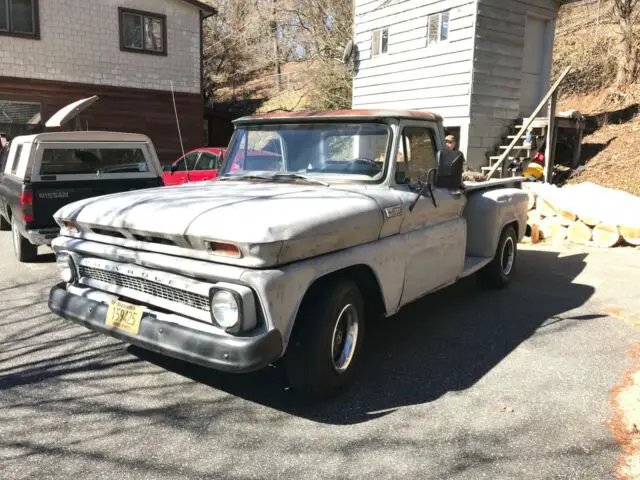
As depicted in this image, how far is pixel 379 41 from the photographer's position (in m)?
14.4

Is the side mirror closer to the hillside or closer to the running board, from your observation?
the running board

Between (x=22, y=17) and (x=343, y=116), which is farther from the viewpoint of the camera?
(x=22, y=17)

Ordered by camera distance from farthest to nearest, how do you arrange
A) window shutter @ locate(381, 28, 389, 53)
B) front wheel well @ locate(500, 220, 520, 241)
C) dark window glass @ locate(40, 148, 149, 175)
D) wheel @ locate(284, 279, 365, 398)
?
window shutter @ locate(381, 28, 389, 53)
dark window glass @ locate(40, 148, 149, 175)
front wheel well @ locate(500, 220, 520, 241)
wheel @ locate(284, 279, 365, 398)

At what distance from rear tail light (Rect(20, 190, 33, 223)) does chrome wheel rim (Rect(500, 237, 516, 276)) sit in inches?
228

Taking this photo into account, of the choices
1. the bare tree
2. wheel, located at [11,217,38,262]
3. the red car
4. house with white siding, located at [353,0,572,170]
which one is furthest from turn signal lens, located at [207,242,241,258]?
the bare tree

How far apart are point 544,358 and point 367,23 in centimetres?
1235

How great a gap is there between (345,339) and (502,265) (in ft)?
10.6

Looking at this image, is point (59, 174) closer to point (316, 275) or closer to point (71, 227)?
point (71, 227)

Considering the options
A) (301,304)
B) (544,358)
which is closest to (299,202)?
(301,304)

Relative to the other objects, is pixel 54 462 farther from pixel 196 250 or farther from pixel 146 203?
pixel 146 203

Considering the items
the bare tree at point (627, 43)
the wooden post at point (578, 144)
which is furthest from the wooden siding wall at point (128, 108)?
the bare tree at point (627, 43)

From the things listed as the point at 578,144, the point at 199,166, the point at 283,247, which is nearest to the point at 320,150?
the point at 283,247

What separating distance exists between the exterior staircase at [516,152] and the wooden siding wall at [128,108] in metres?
10.8

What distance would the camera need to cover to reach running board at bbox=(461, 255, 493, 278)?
5183mm
